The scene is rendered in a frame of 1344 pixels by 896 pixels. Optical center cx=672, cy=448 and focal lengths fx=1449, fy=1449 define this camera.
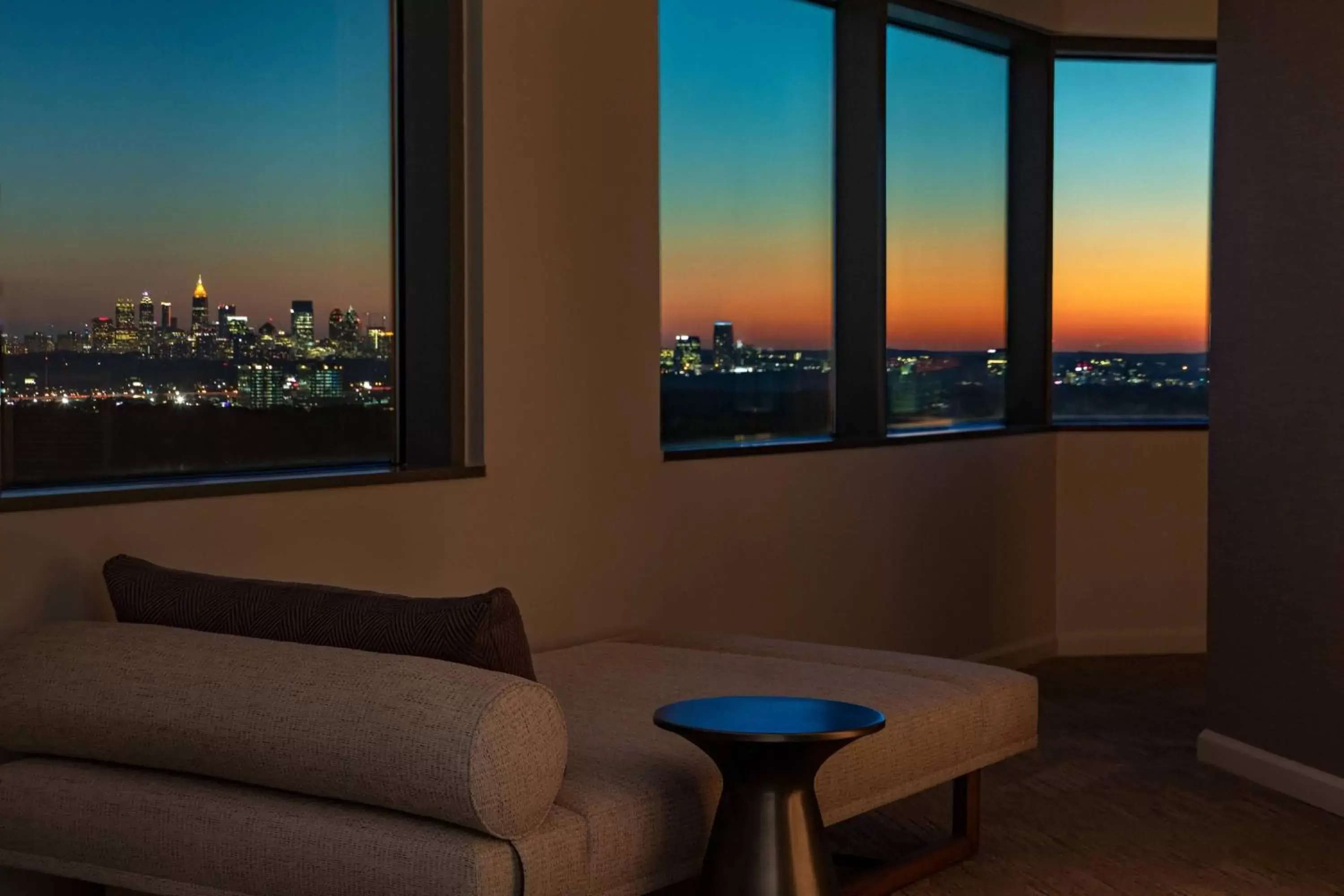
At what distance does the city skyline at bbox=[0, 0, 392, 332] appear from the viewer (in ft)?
9.70

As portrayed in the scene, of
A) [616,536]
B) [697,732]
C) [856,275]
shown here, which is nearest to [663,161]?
[856,275]

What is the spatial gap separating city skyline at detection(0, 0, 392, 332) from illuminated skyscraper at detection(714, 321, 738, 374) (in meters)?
1.35

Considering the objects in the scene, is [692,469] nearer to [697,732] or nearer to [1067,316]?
[697,732]

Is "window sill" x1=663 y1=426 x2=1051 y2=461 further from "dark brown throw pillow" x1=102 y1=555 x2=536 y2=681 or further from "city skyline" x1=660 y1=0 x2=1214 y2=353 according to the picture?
"dark brown throw pillow" x1=102 y1=555 x2=536 y2=681

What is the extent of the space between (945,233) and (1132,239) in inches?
38.8

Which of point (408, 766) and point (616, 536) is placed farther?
point (616, 536)

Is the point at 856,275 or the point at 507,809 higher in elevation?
the point at 856,275

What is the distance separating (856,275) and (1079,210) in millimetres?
1400

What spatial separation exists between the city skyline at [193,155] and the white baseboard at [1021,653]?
286 centimetres

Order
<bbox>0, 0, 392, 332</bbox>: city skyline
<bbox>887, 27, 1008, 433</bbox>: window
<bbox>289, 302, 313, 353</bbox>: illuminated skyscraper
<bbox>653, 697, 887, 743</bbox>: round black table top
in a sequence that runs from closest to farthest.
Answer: <bbox>653, 697, 887, 743</bbox>: round black table top → <bbox>0, 0, 392, 332</bbox>: city skyline → <bbox>289, 302, 313, 353</bbox>: illuminated skyscraper → <bbox>887, 27, 1008, 433</bbox>: window

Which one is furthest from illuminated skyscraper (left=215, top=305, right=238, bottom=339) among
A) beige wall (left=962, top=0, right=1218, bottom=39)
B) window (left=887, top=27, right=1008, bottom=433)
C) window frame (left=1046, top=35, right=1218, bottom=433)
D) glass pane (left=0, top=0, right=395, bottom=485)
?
beige wall (left=962, top=0, right=1218, bottom=39)

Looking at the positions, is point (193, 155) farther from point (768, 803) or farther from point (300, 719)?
point (768, 803)

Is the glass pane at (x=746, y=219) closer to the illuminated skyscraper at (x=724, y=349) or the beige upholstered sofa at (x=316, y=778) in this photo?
the illuminated skyscraper at (x=724, y=349)

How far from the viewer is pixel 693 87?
459cm
